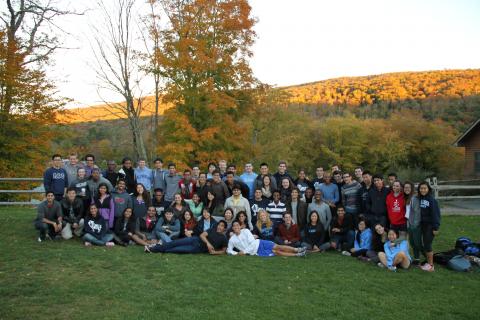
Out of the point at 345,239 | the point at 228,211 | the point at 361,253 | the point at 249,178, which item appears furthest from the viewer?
the point at 249,178

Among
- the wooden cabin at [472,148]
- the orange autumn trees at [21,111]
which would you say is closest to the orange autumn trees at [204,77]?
the orange autumn trees at [21,111]

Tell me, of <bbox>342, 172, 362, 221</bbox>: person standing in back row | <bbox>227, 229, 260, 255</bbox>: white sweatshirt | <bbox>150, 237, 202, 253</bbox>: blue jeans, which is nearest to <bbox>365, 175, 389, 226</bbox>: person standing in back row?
<bbox>342, 172, 362, 221</bbox>: person standing in back row

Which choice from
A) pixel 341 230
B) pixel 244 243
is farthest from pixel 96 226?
pixel 341 230

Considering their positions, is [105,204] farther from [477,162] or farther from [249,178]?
[477,162]

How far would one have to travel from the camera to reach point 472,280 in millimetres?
7004

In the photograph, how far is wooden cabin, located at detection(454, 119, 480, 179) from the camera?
26.7m

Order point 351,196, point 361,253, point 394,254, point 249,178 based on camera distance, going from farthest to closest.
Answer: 1. point 249,178
2. point 351,196
3. point 361,253
4. point 394,254

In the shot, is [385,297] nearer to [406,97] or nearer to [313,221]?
[313,221]

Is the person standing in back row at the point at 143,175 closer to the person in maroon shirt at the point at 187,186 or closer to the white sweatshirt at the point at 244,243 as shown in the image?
the person in maroon shirt at the point at 187,186

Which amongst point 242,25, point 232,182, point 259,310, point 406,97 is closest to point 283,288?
point 259,310

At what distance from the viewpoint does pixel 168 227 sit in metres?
9.30

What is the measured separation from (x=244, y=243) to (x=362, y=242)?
2509 mm

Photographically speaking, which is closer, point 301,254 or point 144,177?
point 301,254

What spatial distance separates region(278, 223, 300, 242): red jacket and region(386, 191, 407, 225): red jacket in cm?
202
